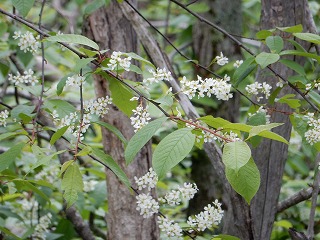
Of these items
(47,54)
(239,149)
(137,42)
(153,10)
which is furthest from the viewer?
(153,10)

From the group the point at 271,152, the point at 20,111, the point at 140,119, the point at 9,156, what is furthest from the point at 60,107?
the point at 271,152

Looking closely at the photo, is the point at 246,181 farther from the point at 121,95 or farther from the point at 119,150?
the point at 119,150

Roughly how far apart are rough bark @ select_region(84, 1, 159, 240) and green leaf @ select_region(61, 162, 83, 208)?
3.12 feet

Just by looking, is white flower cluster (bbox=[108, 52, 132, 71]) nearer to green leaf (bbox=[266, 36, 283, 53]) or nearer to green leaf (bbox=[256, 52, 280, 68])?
green leaf (bbox=[256, 52, 280, 68])

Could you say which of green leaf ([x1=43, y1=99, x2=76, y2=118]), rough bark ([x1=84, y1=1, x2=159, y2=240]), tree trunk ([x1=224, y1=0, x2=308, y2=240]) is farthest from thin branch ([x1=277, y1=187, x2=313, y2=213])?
green leaf ([x1=43, y1=99, x2=76, y2=118])

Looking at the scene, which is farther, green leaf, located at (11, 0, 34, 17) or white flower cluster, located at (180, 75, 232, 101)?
green leaf, located at (11, 0, 34, 17)

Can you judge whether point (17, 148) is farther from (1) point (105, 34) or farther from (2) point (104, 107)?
(1) point (105, 34)

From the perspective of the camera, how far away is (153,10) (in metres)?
7.20

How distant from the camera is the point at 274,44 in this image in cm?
186

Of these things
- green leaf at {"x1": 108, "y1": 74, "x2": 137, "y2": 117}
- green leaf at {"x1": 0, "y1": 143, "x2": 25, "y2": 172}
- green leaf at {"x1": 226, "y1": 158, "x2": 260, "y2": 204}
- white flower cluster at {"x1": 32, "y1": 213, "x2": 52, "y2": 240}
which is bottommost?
white flower cluster at {"x1": 32, "y1": 213, "x2": 52, "y2": 240}

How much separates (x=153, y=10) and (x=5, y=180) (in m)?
5.36

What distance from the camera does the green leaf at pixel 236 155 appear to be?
130 centimetres

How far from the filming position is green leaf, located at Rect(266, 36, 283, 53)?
184 cm

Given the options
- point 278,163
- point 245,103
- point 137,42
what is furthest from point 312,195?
point 245,103
